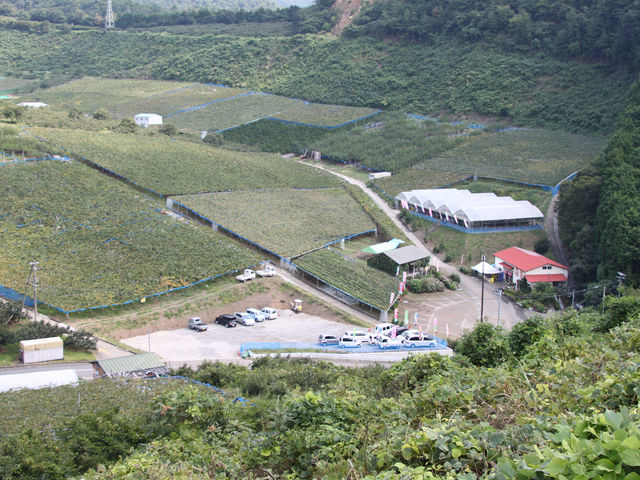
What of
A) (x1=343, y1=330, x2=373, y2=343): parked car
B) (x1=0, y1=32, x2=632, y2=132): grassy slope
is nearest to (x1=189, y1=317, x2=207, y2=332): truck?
(x1=343, y1=330, x2=373, y2=343): parked car

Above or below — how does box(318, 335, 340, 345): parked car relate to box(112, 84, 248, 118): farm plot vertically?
below

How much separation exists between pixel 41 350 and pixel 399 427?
15263mm

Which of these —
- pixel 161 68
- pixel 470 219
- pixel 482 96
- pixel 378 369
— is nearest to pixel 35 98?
pixel 161 68

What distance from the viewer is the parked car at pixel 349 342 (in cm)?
2334

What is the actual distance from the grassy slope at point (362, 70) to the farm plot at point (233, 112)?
10.1 feet

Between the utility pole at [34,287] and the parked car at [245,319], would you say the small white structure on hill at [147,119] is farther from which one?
the parked car at [245,319]

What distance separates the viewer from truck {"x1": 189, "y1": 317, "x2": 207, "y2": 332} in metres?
24.4

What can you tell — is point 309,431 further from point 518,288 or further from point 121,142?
point 121,142

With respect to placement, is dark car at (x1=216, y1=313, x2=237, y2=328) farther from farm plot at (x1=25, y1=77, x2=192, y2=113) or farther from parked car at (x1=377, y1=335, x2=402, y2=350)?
farm plot at (x1=25, y1=77, x2=192, y2=113)

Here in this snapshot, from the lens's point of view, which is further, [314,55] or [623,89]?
[314,55]

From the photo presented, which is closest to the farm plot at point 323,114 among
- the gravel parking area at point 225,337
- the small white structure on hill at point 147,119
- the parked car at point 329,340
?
the small white structure on hill at point 147,119

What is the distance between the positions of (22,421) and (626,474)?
441 inches

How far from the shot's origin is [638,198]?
2886 cm

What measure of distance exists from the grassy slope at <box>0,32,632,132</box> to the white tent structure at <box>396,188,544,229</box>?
1542 cm
